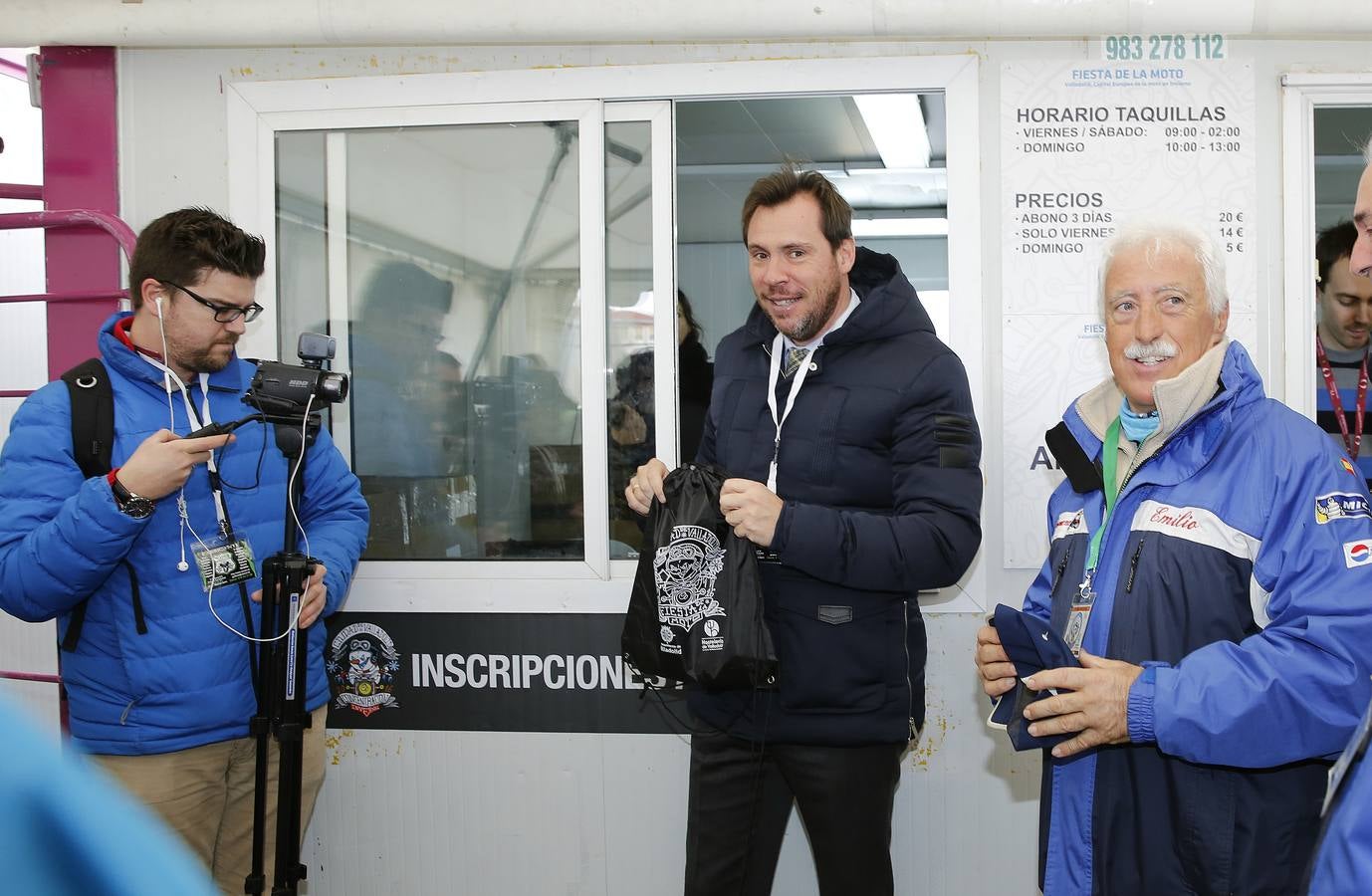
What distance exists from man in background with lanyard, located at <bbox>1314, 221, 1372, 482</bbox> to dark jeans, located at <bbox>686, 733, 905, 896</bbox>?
1.75 meters

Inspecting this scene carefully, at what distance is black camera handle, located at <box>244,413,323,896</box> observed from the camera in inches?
93.9

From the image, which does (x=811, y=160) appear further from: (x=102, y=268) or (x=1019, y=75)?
(x=102, y=268)

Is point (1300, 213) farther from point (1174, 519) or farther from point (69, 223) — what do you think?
Result: point (69, 223)

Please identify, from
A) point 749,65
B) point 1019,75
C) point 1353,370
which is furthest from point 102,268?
point 1353,370

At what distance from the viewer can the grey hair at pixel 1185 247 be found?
1.84 m

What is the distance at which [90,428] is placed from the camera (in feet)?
7.71

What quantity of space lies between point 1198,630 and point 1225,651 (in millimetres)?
79

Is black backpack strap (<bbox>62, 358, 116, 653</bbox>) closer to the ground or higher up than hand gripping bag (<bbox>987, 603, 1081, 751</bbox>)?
higher up

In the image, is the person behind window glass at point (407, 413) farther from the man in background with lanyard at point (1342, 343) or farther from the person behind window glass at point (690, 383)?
the man in background with lanyard at point (1342, 343)

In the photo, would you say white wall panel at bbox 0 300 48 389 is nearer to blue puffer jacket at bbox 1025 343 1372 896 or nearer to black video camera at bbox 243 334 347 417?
black video camera at bbox 243 334 347 417

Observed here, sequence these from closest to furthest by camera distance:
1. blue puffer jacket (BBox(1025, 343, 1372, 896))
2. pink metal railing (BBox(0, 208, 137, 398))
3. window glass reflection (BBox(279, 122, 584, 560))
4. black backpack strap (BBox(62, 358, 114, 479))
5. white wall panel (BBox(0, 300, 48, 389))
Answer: blue puffer jacket (BBox(1025, 343, 1372, 896)), black backpack strap (BBox(62, 358, 114, 479)), pink metal railing (BBox(0, 208, 137, 398)), window glass reflection (BBox(279, 122, 584, 560)), white wall panel (BBox(0, 300, 48, 389))

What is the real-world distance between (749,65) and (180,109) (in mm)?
1836

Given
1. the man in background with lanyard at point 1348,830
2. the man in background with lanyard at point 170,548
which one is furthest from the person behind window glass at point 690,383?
the man in background with lanyard at point 1348,830

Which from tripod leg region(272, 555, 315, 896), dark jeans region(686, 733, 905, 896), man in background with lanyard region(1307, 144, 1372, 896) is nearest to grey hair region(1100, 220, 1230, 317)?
man in background with lanyard region(1307, 144, 1372, 896)
